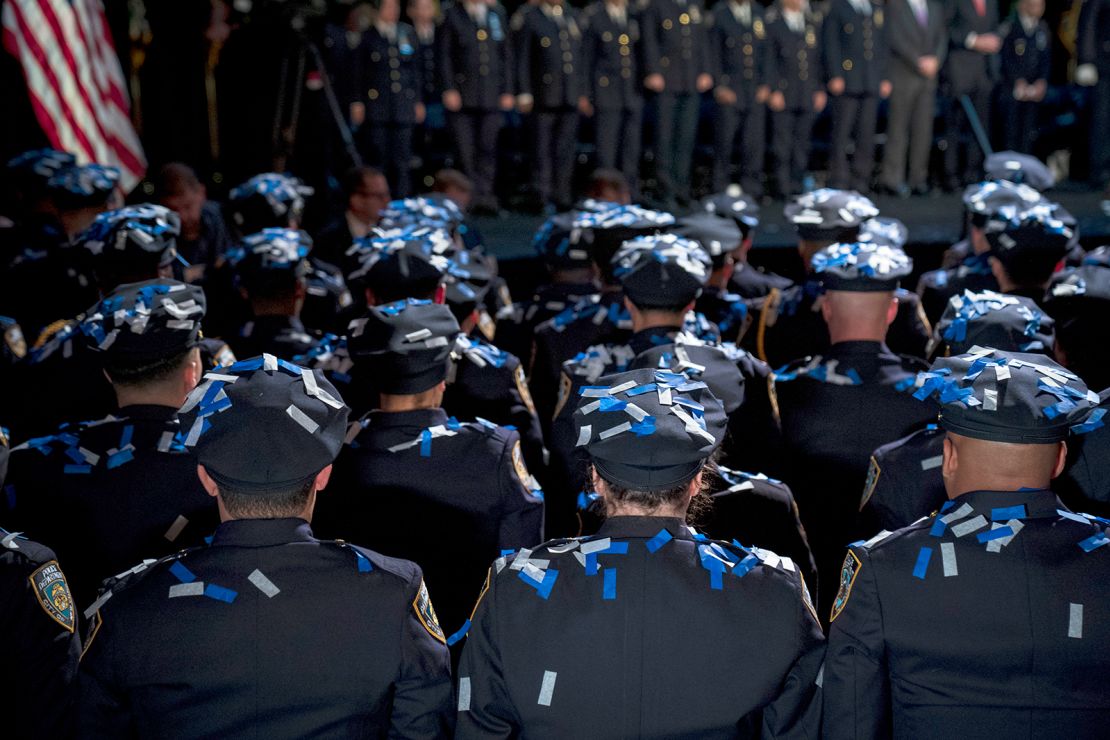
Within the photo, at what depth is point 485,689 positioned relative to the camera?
176 cm

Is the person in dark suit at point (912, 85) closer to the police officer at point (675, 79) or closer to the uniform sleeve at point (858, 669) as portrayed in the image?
the police officer at point (675, 79)

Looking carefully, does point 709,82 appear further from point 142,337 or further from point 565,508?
point 142,337

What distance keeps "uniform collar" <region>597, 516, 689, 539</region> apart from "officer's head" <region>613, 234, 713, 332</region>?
1.37 metres

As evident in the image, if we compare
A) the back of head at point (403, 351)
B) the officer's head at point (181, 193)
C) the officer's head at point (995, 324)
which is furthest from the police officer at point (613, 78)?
the back of head at point (403, 351)

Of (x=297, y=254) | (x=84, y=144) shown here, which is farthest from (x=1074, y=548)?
(x=84, y=144)

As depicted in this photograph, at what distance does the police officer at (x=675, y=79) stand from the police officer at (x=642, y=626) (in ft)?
22.7

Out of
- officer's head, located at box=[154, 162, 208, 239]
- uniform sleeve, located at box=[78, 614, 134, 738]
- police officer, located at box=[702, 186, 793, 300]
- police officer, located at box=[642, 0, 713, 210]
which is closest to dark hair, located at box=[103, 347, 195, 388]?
uniform sleeve, located at box=[78, 614, 134, 738]

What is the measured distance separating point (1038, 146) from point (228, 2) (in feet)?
22.7

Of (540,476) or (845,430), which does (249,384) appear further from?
(845,430)

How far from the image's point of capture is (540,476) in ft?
10.5

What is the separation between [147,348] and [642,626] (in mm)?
1368

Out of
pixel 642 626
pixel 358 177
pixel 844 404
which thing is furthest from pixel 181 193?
pixel 642 626

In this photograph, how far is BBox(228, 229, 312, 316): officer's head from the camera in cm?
352

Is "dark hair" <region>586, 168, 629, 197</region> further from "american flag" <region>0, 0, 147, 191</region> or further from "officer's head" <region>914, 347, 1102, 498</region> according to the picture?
"officer's head" <region>914, 347, 1102, 498</region>
